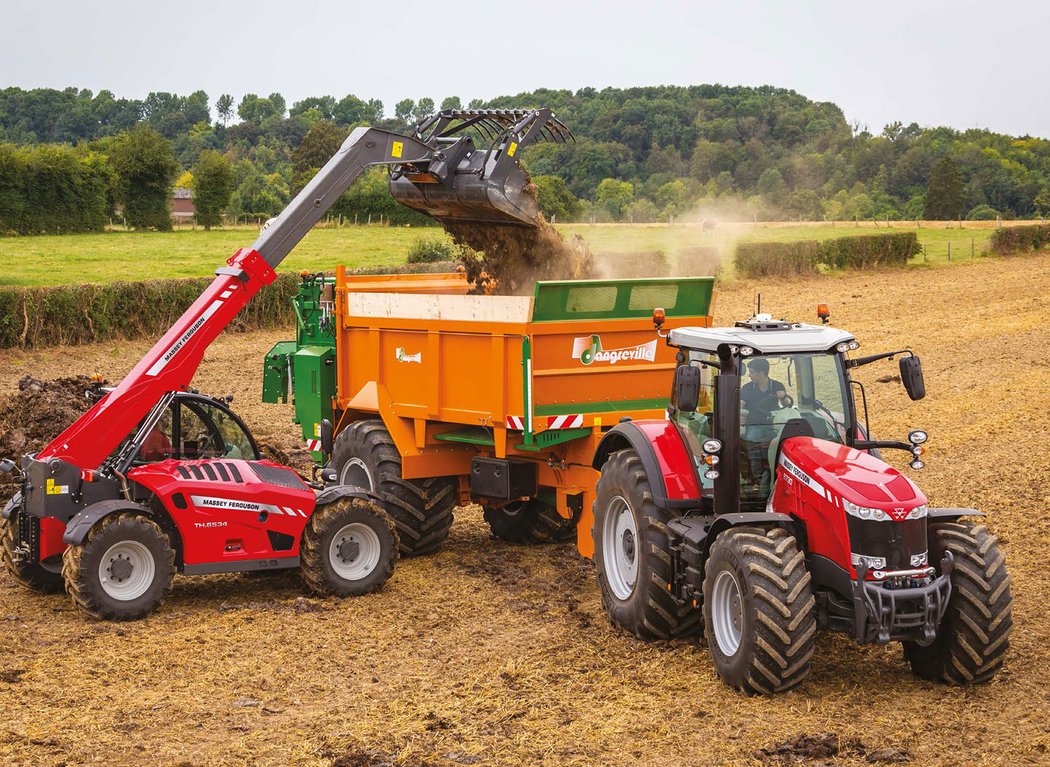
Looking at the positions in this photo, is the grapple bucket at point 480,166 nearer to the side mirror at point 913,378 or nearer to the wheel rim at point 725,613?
the side mirror at point 913,378

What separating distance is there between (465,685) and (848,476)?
2805mm

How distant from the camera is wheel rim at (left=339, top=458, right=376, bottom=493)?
1194 cm

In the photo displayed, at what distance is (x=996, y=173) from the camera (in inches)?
2630

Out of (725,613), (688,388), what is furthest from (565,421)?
(725,613)

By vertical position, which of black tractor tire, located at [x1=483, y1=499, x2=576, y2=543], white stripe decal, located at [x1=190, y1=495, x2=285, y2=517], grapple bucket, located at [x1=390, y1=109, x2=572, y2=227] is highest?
grapple bucket, located at [x1=390, y1=109, x2=572, y2=227]

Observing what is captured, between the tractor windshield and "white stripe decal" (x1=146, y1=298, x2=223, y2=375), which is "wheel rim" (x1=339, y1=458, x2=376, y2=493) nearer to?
"white stripe decal" (x1=146, y1=298, x2=223, y2=375)

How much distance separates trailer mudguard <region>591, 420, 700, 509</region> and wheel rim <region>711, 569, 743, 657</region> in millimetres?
866

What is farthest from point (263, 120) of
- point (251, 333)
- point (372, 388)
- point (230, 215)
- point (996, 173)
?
point (372, 388)

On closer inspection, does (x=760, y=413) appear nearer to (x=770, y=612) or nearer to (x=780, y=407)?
(x=780, y=407)

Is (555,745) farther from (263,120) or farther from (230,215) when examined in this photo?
(263,120)

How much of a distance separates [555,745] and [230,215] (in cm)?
5813

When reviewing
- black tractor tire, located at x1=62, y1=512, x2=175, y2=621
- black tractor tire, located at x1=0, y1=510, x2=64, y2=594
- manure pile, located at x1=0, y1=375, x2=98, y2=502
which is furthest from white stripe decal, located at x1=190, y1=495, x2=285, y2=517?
manure pile, located at x1=0, y1=375, x2=98, y2=502

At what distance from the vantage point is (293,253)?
44.5 meters

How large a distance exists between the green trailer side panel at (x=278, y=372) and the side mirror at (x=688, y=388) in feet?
23.2
